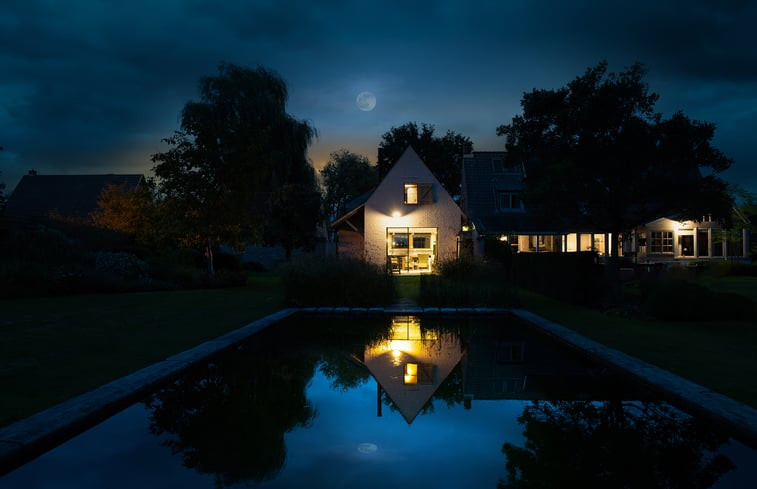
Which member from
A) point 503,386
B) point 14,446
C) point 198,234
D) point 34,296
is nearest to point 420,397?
point 503,386

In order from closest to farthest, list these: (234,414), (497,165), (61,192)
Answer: (234,414) < (497,165) < (61,192)

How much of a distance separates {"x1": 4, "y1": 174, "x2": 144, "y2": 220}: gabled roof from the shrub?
3278 cm

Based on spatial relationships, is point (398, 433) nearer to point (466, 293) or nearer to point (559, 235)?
point (466, 293)

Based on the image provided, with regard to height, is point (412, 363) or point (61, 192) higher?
point (61, 192)

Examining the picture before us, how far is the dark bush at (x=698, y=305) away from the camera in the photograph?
1026 centimetres

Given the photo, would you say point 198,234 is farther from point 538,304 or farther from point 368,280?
point 538,304

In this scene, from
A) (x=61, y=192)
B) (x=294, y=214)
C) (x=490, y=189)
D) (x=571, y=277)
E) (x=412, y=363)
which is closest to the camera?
(x=412, y=363)

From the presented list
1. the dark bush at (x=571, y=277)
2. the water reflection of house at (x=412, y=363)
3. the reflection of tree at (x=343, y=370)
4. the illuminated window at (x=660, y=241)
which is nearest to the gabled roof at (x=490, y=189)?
the illuminated window at (x=660, y=241)

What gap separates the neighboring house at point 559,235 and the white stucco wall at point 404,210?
1.63m

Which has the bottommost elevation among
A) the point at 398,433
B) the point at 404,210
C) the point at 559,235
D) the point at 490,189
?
the point at 398,433

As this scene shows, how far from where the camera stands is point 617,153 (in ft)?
52.1

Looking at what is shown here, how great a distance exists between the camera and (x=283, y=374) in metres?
5.98

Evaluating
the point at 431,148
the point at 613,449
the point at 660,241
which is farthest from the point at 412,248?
the point at 613,449

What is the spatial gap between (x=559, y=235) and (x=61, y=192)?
Answer: 124 feet
